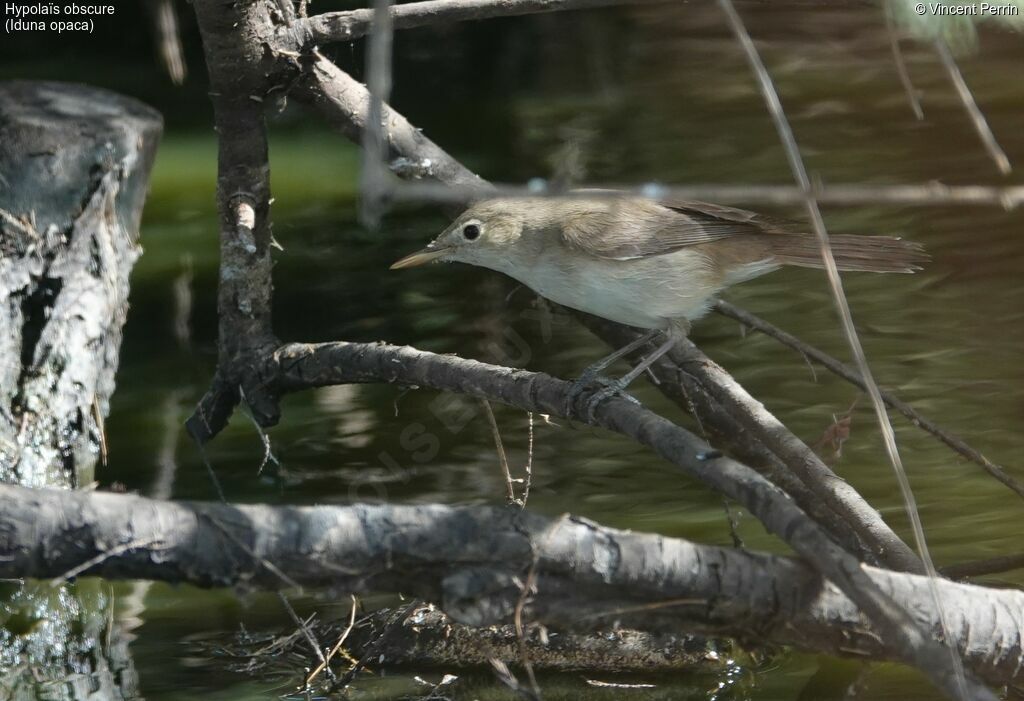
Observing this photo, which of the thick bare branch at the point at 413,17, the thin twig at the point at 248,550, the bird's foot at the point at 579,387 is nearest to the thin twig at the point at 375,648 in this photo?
the bird's foot at the point at 579,387

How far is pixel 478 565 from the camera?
83.4 inches

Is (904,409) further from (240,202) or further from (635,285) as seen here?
(240,202)

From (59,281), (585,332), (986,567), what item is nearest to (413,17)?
(59,281)

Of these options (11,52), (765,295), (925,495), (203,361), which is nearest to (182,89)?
(11,52)

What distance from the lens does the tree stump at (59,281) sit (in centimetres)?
394

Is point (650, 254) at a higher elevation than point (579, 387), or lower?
higher

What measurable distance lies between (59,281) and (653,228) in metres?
1.91

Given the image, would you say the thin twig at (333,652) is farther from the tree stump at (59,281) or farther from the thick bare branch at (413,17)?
the thick bare branch at (413,17)

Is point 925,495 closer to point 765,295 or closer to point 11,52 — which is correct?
point 765,295

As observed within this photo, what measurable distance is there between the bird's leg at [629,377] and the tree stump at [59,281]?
1.76 metres

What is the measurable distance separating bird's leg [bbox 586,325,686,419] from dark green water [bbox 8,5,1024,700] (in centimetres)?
65

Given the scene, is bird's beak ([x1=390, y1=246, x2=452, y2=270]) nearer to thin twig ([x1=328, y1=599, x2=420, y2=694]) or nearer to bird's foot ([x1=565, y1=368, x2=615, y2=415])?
bird's foot ([x1=565, y1=368, x2=615, y2=415])

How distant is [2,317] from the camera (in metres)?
3.91

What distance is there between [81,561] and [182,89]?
8.64 meters
